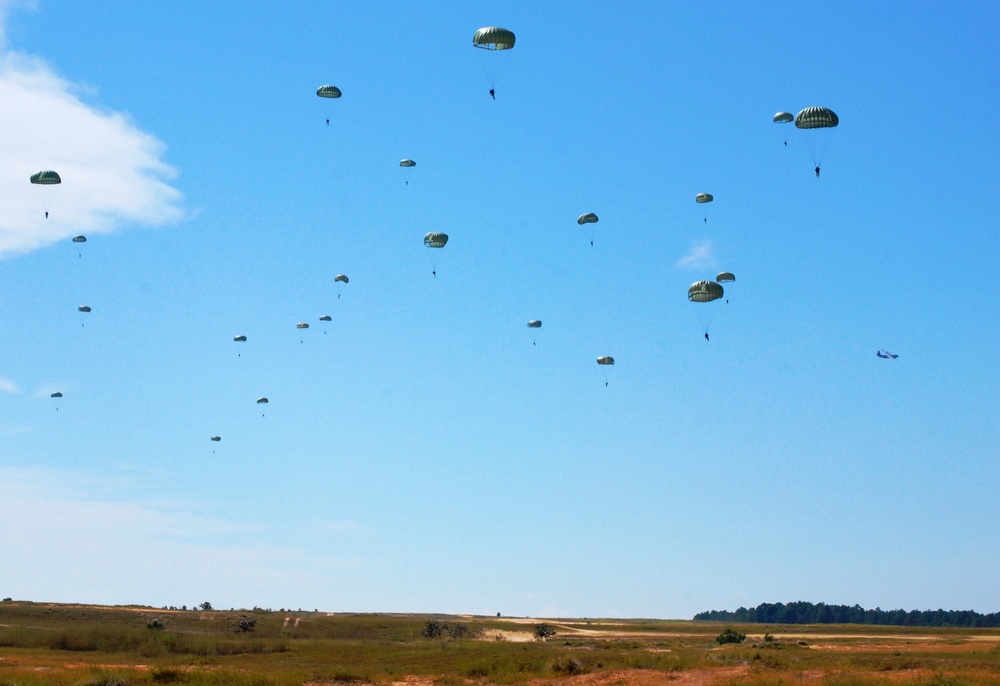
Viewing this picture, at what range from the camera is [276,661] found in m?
56.0

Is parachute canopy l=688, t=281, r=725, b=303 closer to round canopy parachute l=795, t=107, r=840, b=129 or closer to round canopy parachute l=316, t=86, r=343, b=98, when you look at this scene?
round canopy parachute l=795, t=107, r=840, b=129

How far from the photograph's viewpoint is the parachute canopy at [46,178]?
72.0m

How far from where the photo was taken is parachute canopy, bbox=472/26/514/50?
62562mm

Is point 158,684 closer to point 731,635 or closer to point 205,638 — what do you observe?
point 205,638

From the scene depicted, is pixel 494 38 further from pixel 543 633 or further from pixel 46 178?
pixel 543 633

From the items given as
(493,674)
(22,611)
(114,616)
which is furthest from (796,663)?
(22,611)

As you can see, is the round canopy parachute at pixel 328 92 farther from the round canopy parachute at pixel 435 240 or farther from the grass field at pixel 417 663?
the grass field at pixel 417 663

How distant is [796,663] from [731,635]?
27501 mm

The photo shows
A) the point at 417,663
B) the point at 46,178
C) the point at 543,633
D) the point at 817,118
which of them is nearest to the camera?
the point at 417,663

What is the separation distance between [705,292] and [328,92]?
105 feet

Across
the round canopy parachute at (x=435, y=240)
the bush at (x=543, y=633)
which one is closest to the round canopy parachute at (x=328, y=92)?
the round canopy parachute at (x=435, y=240)

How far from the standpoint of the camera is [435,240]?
3110 inches

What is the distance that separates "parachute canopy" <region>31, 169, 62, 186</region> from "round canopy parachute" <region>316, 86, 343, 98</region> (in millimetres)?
19430

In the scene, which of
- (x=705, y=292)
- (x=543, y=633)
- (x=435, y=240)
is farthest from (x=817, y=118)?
(x=543, y=633)
